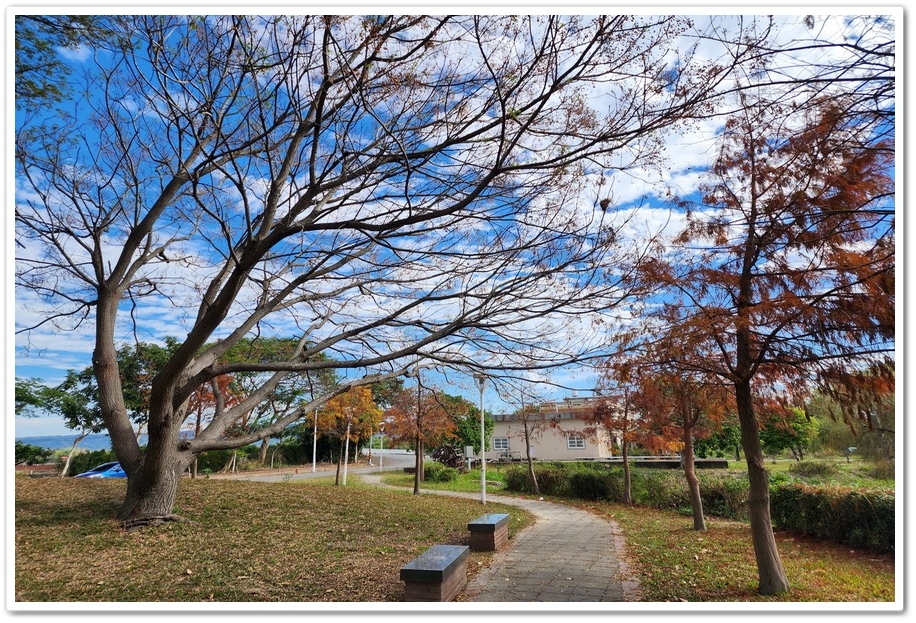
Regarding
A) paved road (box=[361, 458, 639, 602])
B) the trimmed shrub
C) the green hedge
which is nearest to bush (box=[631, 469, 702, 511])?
the green hedge

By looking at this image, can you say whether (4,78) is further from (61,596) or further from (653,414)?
(653,414)

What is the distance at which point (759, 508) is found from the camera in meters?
3.56

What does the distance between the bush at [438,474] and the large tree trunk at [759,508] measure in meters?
11.8

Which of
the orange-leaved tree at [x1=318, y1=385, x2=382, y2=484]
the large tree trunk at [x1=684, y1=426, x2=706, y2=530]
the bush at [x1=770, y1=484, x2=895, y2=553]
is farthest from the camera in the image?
the orange-leaved tree at [x1=318, y1=385, x2=382, y2=484]

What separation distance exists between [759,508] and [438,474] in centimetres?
1215

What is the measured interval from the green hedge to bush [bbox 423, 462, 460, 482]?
8.49 feet

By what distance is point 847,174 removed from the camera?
2992 mm

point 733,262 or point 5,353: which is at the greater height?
point 733,262

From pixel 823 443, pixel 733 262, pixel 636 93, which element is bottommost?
pixel 823 443

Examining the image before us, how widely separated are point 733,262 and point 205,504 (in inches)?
246

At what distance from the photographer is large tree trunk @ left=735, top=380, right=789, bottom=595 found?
3.45 meters

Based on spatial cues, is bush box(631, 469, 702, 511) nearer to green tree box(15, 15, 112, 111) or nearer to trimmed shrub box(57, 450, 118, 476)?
green tree box(15, 15, 112, 111)

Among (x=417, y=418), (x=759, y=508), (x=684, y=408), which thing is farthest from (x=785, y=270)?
(x=417, y=418)
